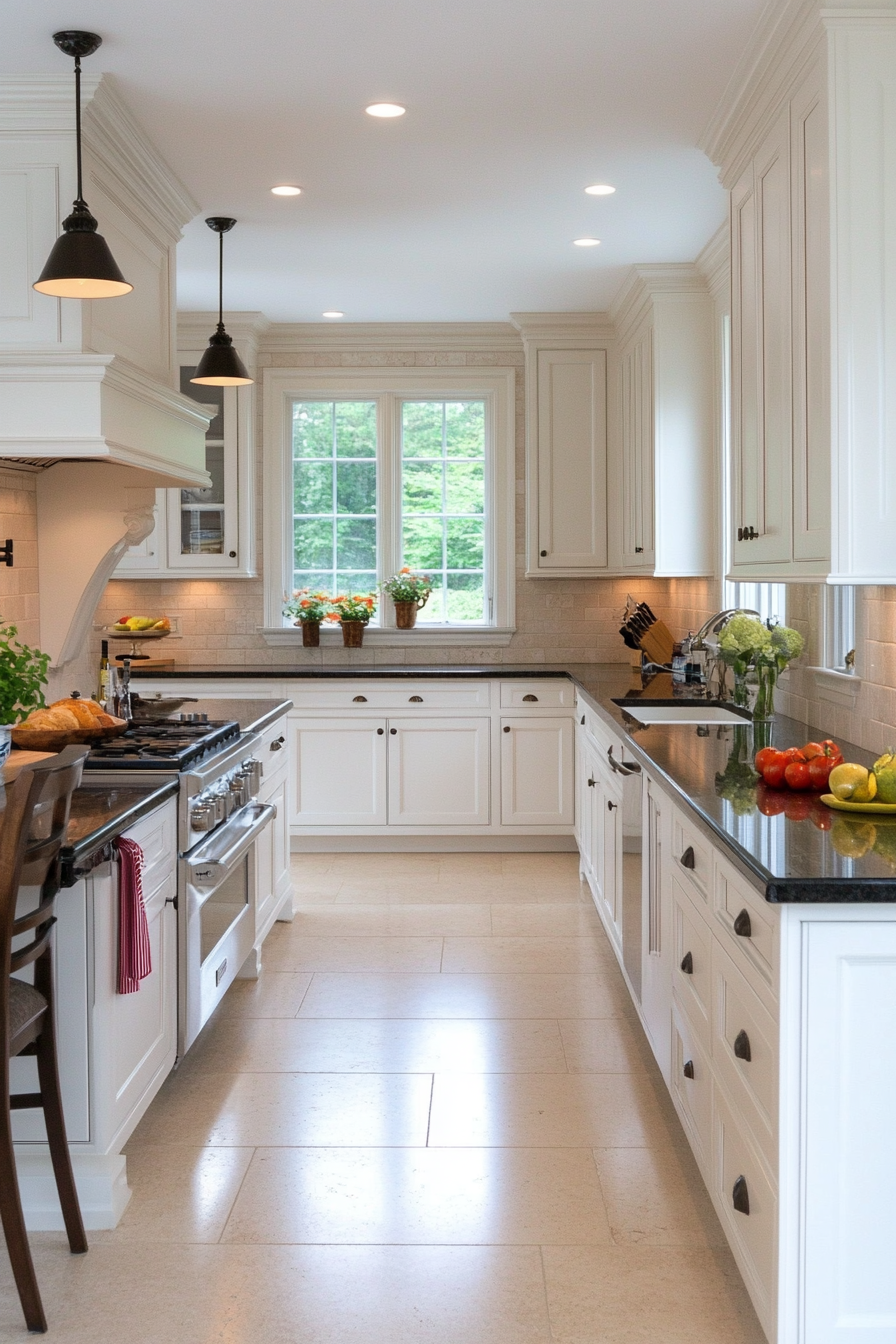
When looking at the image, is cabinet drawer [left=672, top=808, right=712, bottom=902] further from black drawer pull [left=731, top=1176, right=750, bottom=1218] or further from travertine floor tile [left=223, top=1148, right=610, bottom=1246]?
travertine floor tile [left=223, top=1148, right=610, bottom=1246]

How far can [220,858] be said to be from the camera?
3473mm

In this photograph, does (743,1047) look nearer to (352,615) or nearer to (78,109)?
(78,109)

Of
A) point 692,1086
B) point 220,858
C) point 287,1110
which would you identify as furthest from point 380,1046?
point 692,1086

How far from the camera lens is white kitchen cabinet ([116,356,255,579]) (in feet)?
21.6

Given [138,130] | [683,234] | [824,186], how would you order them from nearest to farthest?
[824,186]
[138,130]
[683,234]

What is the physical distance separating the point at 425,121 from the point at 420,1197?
3.01 metres

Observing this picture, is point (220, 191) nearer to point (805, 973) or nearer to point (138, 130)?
point (138, 130)

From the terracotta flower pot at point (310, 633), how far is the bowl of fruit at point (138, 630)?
0.72 metres

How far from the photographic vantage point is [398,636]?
6.88 m

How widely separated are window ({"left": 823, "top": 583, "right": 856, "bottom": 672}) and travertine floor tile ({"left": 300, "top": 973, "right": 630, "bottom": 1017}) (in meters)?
1.33

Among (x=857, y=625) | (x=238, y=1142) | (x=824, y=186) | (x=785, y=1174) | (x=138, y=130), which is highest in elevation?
(x=138, y=130)

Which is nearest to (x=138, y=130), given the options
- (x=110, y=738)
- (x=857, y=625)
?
(x=110, y=738)

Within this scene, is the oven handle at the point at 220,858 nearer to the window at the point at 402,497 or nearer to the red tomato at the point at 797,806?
the red tomato at the point at 797,806

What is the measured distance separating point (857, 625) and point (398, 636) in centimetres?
371
